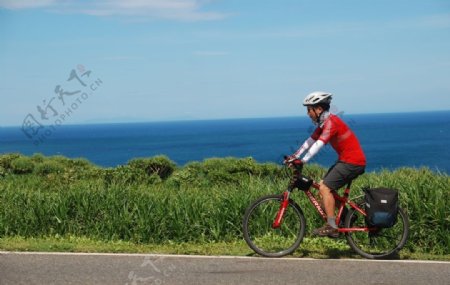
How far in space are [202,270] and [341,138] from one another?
2.47 metres

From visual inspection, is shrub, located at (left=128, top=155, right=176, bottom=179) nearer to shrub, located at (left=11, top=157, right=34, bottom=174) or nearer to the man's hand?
shrub, located at (left=11, top=157, right=34, bottom=174)

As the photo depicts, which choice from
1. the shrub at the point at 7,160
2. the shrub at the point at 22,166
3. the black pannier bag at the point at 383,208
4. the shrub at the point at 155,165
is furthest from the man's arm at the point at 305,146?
the shrub at the point at 7,160

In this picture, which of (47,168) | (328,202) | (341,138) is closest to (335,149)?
(341,138)

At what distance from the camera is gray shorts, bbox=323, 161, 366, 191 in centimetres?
772

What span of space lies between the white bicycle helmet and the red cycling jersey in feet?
0.74

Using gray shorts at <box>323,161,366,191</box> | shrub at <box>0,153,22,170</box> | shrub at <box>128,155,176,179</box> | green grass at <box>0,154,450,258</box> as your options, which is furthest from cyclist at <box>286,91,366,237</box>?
shrub at <box>0,153,22,170</box>

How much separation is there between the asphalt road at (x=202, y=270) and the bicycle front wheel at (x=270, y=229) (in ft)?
0.98

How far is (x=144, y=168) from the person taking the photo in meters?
21.2

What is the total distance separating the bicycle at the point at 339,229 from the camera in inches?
310

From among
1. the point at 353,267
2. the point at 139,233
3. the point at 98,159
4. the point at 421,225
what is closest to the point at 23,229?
the point at 139,233

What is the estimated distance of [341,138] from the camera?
25.3ft

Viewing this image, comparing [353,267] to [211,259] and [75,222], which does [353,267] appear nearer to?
[211,259]

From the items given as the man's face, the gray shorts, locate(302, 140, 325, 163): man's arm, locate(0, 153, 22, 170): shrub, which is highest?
the man's face

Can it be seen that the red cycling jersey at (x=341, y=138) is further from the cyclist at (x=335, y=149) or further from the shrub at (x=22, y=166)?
the shrub at (x=22, y=166)
